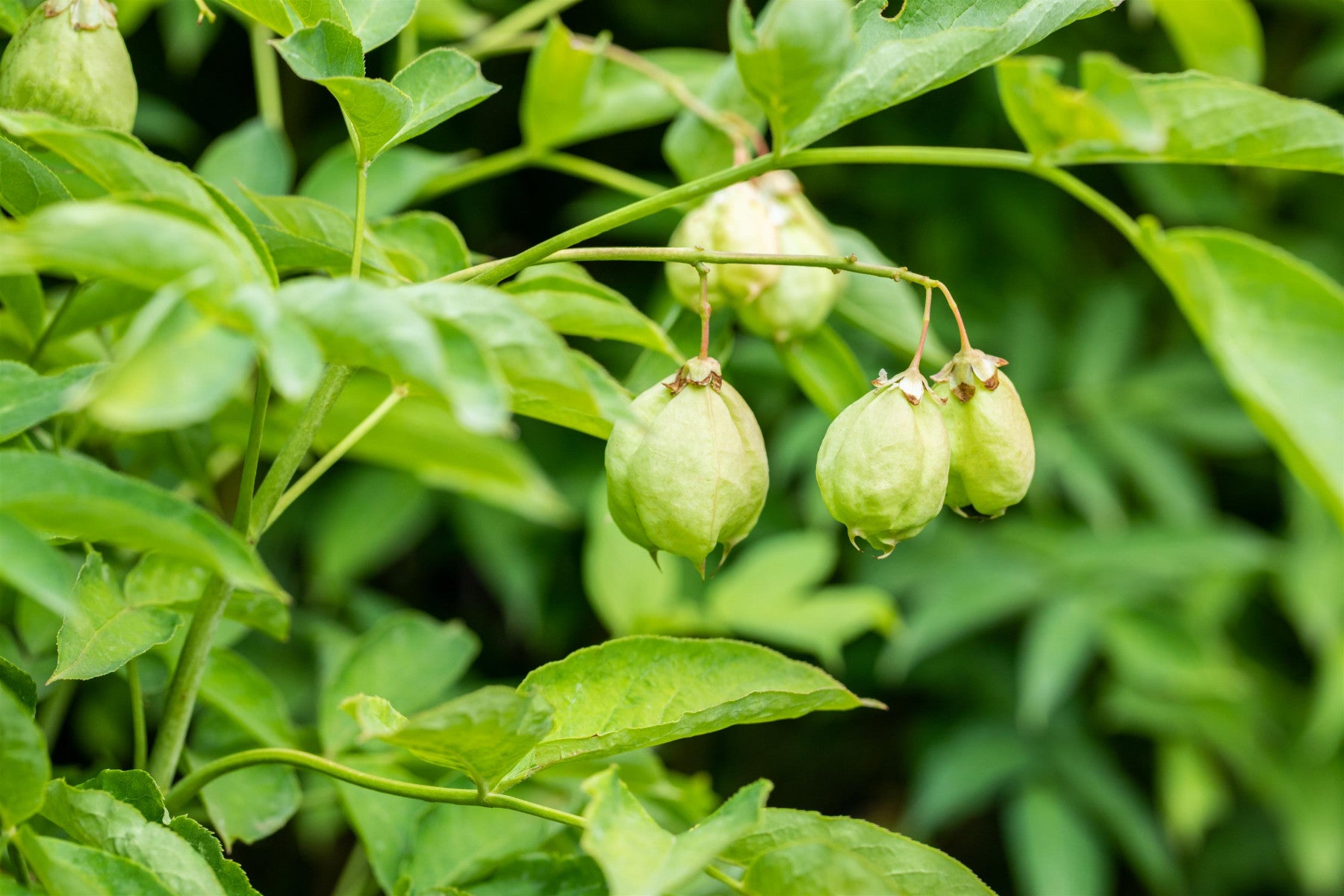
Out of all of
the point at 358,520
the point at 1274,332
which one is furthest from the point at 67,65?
the point at 358,520

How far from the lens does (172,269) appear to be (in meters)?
0.31

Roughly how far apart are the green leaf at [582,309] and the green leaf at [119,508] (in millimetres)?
199

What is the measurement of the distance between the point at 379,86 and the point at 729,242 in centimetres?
28

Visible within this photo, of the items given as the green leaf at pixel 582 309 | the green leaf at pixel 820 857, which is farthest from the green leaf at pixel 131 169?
the green leaf at pixel 820 857

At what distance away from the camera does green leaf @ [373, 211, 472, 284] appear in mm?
566

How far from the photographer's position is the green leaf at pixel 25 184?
0.43 metres

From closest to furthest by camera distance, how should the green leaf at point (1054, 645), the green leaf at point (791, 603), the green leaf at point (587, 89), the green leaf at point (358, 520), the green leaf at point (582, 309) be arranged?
1. the green leaf at point (582, 309)
2. the green leaf at point (587, 89)
3. the green leaf at point (791, 603)
4. the green leaf at point (358, 520)
5. the green leaf at point (1054, 645)

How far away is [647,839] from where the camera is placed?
1.25 feet

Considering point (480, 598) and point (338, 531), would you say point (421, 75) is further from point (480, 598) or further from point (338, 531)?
point (480, 598)

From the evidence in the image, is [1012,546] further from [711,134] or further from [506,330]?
[506,330]

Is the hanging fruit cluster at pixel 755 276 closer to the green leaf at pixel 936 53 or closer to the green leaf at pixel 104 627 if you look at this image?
the green leaf at pixel 936 53

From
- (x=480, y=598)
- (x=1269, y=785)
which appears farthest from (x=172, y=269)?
(x=1269, y=785)

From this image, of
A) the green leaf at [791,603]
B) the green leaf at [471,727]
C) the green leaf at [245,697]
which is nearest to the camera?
the green leaf at [471,727]

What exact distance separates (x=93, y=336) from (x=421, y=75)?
342mm
